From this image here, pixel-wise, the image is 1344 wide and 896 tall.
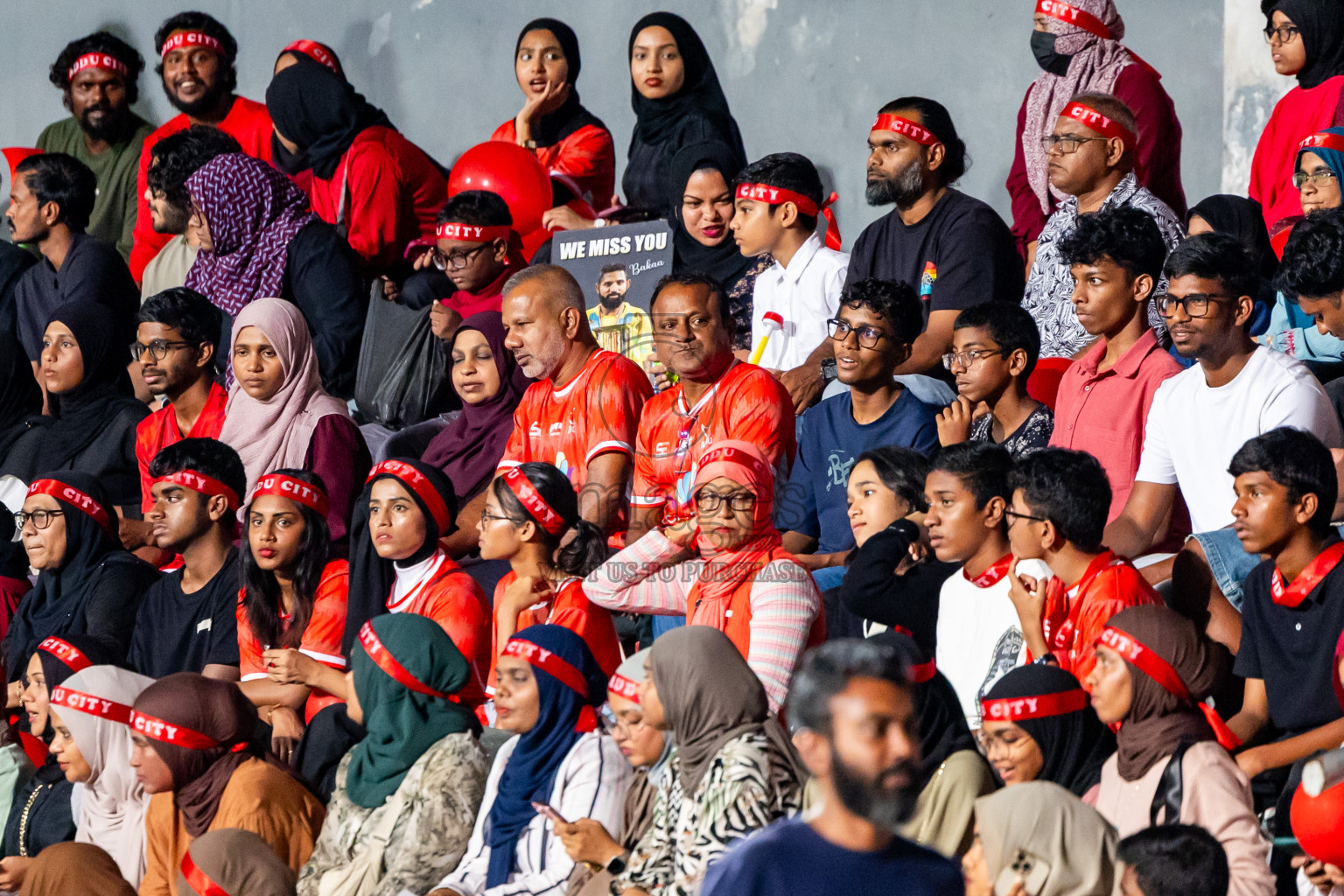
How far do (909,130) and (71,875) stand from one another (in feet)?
12.2

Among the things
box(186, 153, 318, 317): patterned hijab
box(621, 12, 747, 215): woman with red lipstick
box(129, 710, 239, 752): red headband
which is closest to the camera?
box(129, 710, 239, 752): red headband

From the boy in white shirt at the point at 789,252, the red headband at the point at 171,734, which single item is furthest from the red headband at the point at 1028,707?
the boy in white shirt at the point at 789,252

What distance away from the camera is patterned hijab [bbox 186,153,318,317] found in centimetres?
750

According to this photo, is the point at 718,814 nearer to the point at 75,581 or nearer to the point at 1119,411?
the point at 1119,411

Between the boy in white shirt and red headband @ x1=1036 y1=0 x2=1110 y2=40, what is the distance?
1.27 meters

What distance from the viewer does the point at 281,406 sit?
670 centimetres

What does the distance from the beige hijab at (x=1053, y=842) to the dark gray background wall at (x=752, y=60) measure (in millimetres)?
4934

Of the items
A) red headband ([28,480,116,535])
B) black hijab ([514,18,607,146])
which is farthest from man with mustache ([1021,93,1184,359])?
red headband ([28,480,116,535])

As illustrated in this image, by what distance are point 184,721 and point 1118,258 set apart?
9.92 ft

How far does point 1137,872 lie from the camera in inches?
135

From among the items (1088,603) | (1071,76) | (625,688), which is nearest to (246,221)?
(1071,76)

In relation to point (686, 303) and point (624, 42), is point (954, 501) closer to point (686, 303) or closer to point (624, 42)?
point (686, 303)

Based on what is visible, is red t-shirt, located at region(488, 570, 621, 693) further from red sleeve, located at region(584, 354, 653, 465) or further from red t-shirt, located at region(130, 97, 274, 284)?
red t-shirt, located at region(130, 97, 274, 284)

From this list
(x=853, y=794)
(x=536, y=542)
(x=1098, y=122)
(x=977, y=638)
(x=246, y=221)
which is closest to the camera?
(x=853, y=794)
